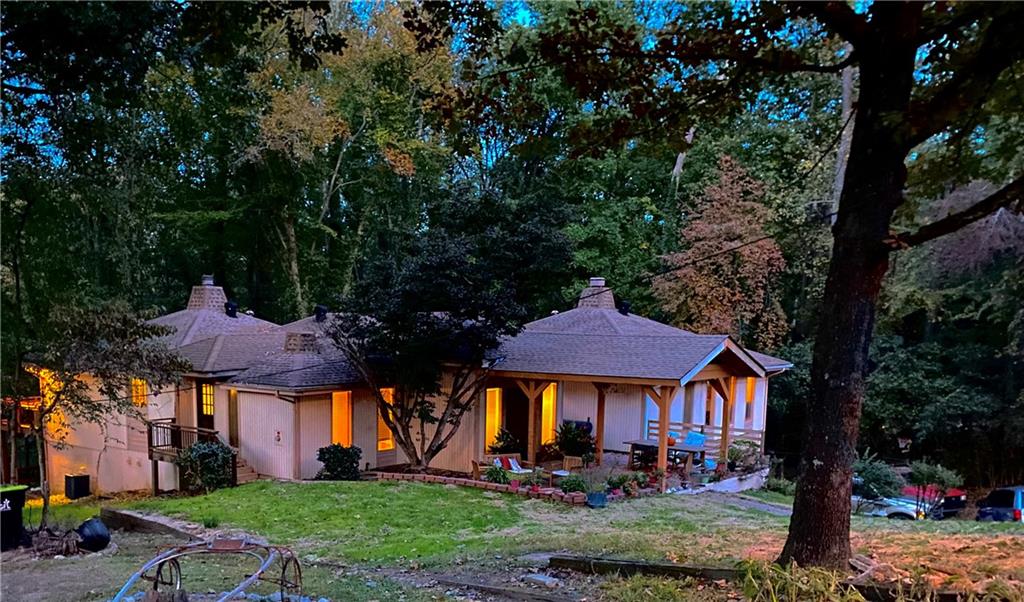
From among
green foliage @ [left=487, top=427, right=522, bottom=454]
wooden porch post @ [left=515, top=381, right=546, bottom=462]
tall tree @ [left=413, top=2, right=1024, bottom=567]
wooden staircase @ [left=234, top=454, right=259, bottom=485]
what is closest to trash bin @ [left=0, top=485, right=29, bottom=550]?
wooden staircase @ [left=234, top=454, right=259, bottom=485]

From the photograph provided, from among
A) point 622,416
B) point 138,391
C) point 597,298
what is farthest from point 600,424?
point 138,391

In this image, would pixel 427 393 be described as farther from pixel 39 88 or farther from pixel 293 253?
pixel 293 253

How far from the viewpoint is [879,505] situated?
15.4 metres

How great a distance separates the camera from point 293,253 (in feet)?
88.4

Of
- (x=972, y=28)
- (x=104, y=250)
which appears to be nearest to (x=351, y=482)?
(x=104, y=250)

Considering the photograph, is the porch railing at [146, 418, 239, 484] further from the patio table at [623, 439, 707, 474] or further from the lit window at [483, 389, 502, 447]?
the patio table at [623, 439, 707, 474]

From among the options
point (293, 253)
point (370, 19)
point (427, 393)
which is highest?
point (370, 19)

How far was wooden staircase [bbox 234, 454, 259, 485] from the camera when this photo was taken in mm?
15102

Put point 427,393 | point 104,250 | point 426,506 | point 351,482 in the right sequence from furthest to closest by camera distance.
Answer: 1. point 427,393
2. point 351,482
3. point 426,506
4. point 104,250

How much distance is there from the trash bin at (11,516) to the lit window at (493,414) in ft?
34.5

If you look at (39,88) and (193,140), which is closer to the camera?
(39,88)

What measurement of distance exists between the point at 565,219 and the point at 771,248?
7.40 metres

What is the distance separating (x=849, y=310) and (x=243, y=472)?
46.8 ft

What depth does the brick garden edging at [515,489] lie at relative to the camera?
12492 mm
